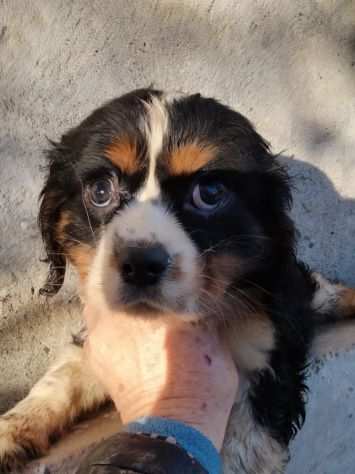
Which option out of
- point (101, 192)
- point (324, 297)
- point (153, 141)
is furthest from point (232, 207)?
point (324, 297)

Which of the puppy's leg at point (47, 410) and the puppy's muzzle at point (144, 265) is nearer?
the puppy's muzzle at point (144, 265)

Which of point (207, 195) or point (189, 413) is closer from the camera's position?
point (189, 413)

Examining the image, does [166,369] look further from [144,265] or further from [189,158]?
[189,158]

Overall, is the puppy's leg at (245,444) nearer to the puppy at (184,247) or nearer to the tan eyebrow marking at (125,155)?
the puppy at (184,247)

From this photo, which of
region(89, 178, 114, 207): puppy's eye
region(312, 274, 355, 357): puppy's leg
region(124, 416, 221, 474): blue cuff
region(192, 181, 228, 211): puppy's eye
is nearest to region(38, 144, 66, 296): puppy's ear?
region(89, 178, 114, 207): puppy's eye

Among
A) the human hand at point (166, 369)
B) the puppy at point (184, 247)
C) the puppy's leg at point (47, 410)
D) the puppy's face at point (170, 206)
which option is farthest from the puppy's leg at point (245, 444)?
the puppy's leg at point (47, 410)

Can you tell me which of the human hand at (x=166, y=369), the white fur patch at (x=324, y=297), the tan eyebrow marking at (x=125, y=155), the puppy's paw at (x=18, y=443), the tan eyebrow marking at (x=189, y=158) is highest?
the tan eyebrow marking at (x=189, y=158)

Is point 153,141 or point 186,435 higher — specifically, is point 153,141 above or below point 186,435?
above

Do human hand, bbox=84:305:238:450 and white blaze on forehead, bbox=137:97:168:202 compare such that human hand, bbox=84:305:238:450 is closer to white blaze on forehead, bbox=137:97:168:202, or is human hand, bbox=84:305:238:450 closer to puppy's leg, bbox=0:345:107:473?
puppy's leg, bbox=0:345:107:473
